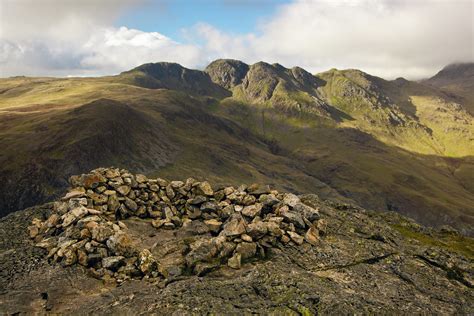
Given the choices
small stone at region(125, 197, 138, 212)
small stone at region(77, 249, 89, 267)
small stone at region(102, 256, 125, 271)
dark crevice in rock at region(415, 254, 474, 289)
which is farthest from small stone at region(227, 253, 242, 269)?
dark crevice in rock at region(415, 254, 474, 289)

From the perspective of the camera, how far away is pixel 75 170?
192625 mm

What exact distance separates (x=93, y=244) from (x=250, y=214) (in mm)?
12162

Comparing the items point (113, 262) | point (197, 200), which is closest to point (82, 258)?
point (113, 262)

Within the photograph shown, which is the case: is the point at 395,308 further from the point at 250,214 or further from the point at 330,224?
the point at 250,214

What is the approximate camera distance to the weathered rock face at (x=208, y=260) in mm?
21656

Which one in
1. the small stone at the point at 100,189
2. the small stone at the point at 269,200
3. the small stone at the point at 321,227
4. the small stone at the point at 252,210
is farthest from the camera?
the small stone at the point at 100,189

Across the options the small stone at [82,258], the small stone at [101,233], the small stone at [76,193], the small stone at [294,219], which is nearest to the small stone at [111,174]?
the small stone at [76,193]

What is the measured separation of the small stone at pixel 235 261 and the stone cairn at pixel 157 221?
64 mm

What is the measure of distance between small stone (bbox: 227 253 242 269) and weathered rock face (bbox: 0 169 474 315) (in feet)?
0.70

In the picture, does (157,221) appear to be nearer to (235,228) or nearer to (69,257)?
(235,228)

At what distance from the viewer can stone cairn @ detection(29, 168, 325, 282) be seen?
80.8ft

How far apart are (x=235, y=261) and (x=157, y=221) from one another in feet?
30.3

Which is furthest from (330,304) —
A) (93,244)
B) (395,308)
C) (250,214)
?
(93,244)

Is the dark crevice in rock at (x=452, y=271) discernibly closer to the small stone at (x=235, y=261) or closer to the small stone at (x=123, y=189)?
the small stone at (x=235, y=261)
